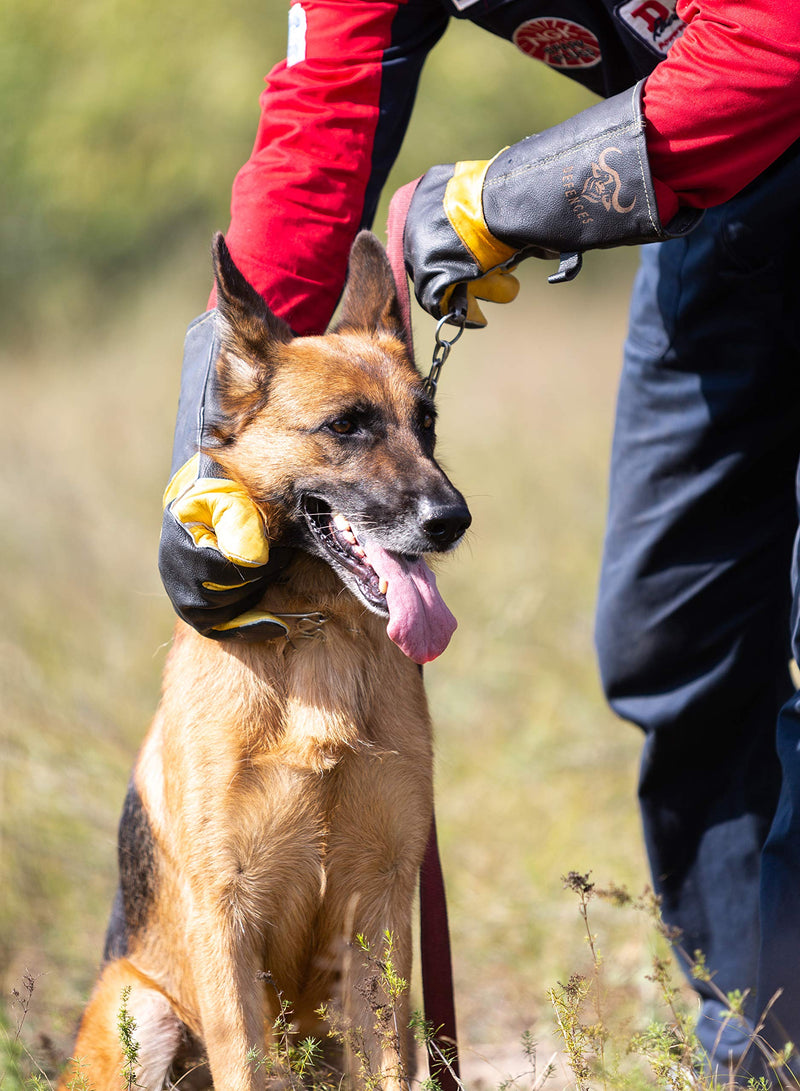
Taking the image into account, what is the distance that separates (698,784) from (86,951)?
205 cm

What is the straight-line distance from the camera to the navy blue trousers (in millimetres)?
2629

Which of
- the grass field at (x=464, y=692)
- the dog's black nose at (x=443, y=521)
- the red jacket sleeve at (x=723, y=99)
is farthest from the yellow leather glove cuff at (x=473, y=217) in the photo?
the grass field at (x=464, y=692)

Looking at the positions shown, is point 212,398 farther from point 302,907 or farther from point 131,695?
point 131,695

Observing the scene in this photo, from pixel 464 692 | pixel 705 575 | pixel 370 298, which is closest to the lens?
pixel 370 298

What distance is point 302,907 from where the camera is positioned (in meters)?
2.29

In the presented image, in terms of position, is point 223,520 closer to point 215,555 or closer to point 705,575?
point 215,555

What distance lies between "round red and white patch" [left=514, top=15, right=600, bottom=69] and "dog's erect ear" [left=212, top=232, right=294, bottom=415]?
0.88 m

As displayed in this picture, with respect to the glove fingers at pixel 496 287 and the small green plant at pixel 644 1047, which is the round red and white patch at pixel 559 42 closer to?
the glove fingers at pixel 496 287

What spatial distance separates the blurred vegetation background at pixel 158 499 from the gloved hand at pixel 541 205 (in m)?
1.55

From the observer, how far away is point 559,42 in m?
2.43

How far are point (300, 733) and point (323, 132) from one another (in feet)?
4.46

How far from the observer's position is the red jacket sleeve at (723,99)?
179 cm

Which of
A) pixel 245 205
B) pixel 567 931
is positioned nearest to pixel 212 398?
pixel 245 205

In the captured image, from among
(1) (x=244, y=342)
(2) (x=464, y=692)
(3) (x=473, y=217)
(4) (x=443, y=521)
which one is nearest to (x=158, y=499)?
(2) (x=464, y=692)
